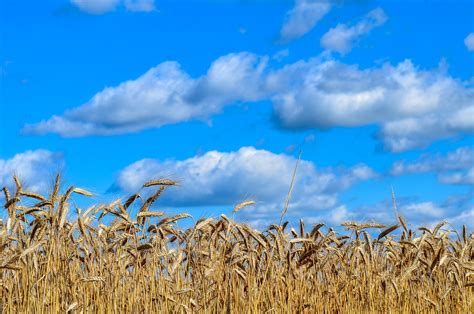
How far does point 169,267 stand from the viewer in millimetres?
6078

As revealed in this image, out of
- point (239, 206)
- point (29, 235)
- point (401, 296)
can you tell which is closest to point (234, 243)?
point (239, 206)

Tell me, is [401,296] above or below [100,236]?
below

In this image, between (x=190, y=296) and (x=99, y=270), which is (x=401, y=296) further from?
(x=99, y=270)

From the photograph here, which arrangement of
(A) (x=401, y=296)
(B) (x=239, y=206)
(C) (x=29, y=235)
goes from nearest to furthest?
1. (C) (x=29, y=235)
2. (B) (x=239, y=206)
3. (A) (x=401, y=296)

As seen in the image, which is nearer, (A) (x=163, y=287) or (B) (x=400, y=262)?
(A) (x=163, y=287)

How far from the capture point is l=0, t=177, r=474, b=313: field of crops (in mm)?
5527

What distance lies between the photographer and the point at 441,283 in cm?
812

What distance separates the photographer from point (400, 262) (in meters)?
7.81

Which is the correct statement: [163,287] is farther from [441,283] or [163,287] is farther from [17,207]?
[441,283]

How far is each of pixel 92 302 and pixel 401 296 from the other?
349cm

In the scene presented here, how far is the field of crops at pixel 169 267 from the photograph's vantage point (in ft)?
18.1

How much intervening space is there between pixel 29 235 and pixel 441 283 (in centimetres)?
474

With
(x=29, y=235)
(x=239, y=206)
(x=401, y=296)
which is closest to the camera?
(x=29, y=235)

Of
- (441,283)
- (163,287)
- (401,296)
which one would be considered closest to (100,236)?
(163,287)
